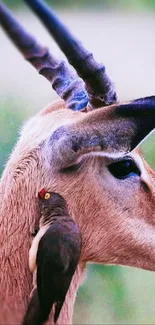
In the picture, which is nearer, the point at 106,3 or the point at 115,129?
the point at 115,129

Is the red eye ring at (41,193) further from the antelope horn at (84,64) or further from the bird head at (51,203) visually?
the antelope horn at (84,64)

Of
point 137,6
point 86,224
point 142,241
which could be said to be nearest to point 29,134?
point 86,224

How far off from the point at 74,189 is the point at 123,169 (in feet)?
0.41

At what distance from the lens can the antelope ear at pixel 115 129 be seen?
53.2 inches

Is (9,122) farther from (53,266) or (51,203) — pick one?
(53,266)

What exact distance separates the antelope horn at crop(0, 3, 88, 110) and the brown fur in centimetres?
5

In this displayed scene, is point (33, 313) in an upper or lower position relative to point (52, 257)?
lower

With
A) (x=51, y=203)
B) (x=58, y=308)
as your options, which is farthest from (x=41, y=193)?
(x=58, y=308)

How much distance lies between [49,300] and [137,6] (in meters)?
0.89

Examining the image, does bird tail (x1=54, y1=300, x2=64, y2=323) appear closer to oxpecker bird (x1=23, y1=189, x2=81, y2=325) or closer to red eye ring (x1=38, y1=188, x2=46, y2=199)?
oxpecker bird (x1=23, y1=189, x2=81, y2=325)

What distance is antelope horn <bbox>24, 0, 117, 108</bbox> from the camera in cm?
140

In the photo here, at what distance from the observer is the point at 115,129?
1356mm

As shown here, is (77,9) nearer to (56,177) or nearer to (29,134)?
(29,134)

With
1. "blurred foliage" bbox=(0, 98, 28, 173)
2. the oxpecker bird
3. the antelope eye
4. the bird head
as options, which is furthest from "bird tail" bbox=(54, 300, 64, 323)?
"blurred foliage" bbox=(0, 98, 28, 173)
